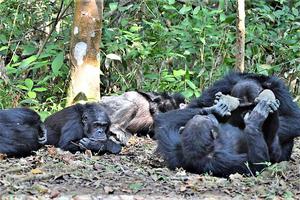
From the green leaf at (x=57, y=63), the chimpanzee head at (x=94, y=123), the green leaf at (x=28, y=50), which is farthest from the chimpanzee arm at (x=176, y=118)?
the green leaf at (x=28, y=50)

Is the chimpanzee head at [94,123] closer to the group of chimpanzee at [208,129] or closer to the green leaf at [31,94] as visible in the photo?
the group of chimpanzee at [208,129]

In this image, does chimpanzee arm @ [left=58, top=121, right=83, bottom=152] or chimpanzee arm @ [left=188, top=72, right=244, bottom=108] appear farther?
chimpanzee arm @ [left=58, top=121, right=83, bottom=152]

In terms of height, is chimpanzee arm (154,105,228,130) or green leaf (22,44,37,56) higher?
green leaf (22,44,37,56)

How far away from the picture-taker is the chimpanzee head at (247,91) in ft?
20.3

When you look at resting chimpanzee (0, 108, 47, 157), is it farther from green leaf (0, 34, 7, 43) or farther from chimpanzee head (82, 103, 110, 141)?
green leaf (0, 34, 7, 43)

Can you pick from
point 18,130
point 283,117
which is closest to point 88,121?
point 18,130

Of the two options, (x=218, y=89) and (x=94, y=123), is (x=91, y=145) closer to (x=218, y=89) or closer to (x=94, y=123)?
(x=94, y=123)

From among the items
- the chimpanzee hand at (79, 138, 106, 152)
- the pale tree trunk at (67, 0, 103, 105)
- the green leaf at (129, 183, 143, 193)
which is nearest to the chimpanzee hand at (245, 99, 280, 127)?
the green leaf at (129, 183, 143, 193)

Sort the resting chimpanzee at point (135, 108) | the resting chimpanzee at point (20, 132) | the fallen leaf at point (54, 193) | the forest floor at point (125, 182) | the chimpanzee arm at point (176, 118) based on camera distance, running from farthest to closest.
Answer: the resting chimpanzee at point (135, 108) → the resting chimpanzee at point (20, 132) → the chimpanzee arm at point (176, 118) → the forest floor at point (125, 182) → the fallen leaf at point (54, 193)

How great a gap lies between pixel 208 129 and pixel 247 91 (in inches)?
28.0

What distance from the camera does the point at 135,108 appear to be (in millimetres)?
8398

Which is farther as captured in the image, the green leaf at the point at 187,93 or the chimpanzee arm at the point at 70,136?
the green leaf at the point at 187,93

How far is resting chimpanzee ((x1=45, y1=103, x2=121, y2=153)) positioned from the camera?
7090mm

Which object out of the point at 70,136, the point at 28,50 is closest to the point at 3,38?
the point at 28,50
